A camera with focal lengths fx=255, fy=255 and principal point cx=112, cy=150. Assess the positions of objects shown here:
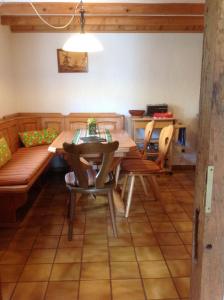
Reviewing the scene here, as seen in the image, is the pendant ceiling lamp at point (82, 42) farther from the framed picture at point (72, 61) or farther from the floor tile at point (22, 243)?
the floor tile at point (22, 243)

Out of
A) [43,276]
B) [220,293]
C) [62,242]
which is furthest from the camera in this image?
[62,242]

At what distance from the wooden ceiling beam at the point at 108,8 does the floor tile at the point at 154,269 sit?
2.76 m

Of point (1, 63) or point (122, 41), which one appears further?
point (122, 41)

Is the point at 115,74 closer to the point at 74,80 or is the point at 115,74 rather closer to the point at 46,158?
the point at 74,80

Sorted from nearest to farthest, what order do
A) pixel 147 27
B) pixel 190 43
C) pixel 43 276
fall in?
pixel 43 276 < pixel 147 27 < pixel 190 43

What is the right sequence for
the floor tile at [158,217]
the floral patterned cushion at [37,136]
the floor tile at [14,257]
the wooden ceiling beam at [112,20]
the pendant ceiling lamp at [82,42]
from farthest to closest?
the floral patterned cushion at [37,136]
the wooden ceiling beam at [112,20]
the floor tile at [158,217]
the pendant ceiling lamp at [82,42]
the floor tile at [14,257]

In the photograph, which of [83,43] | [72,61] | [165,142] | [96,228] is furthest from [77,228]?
[72,61]

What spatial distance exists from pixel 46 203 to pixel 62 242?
91 cm

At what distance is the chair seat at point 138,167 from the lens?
2.67 metres

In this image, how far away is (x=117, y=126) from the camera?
159 inches

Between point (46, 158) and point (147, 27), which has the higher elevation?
point (147, 27)

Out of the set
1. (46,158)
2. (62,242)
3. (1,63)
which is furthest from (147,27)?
(62,242)

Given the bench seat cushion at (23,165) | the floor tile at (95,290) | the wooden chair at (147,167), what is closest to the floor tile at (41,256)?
the floor tile at (95,290)

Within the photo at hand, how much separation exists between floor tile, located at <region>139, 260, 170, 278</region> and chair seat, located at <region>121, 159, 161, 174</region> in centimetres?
96
